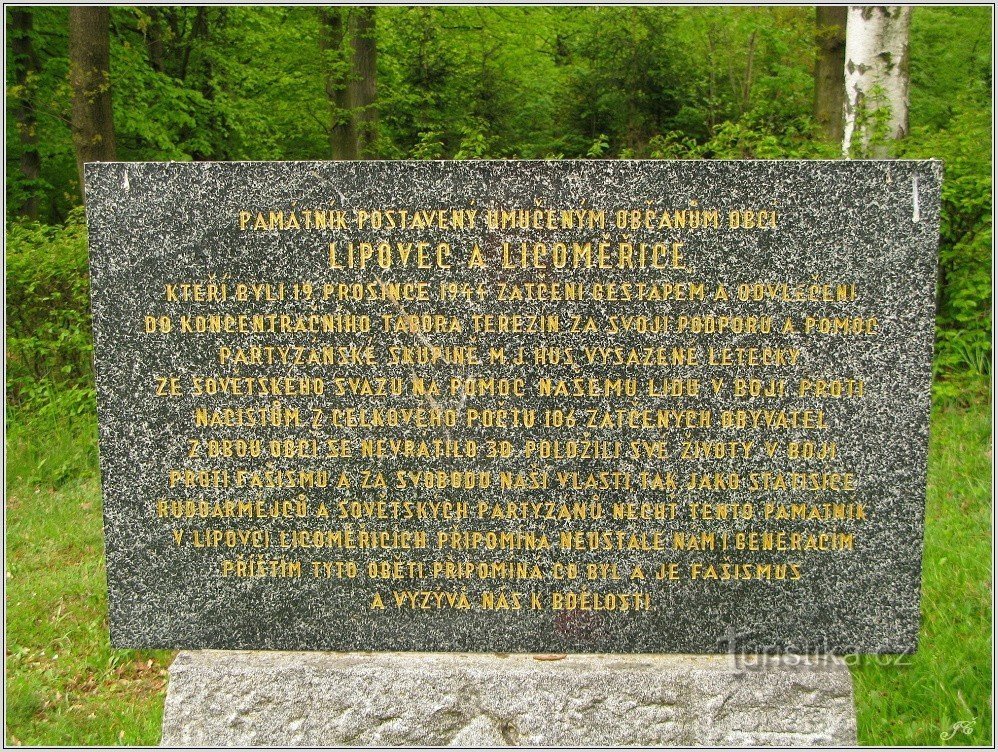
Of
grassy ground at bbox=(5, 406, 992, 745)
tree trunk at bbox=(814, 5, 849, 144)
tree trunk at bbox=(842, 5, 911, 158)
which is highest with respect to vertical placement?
tree trunk at bbox=(814, 5, 849, 144)

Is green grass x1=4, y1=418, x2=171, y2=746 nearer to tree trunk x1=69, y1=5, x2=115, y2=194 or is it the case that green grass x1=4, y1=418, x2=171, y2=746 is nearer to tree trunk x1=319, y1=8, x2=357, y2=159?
tree trunk x1=69, y1=5, x2=115, y2=194

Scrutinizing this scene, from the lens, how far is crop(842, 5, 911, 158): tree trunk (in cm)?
593

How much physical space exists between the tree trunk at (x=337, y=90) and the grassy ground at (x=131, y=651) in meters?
6.97

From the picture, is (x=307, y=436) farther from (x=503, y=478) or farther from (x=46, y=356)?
(x=46, y=356)

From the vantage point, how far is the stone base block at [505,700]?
2.80 meters

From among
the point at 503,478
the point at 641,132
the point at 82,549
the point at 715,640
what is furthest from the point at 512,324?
the point at 641,132

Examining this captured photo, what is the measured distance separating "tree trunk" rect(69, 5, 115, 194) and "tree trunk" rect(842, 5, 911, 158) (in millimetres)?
6519

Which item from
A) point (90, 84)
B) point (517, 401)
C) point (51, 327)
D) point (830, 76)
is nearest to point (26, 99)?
point (90, 84)

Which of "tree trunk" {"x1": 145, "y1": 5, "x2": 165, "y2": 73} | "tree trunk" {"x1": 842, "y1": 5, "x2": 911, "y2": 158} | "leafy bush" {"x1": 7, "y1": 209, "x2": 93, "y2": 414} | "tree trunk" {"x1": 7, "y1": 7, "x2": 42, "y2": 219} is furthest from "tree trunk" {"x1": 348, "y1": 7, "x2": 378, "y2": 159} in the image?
"tree trunk" {"x1": 842, "y1": 5, "x2": 911, "y2": 158}

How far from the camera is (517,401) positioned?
2760mm

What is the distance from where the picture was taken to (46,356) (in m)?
6.18

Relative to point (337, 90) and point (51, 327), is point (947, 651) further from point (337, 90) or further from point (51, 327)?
point (337, 90)

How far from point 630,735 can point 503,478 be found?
97 centimetres

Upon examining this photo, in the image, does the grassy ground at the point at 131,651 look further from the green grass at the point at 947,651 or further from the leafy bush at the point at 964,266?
the leafy bush at the point at 964,266
